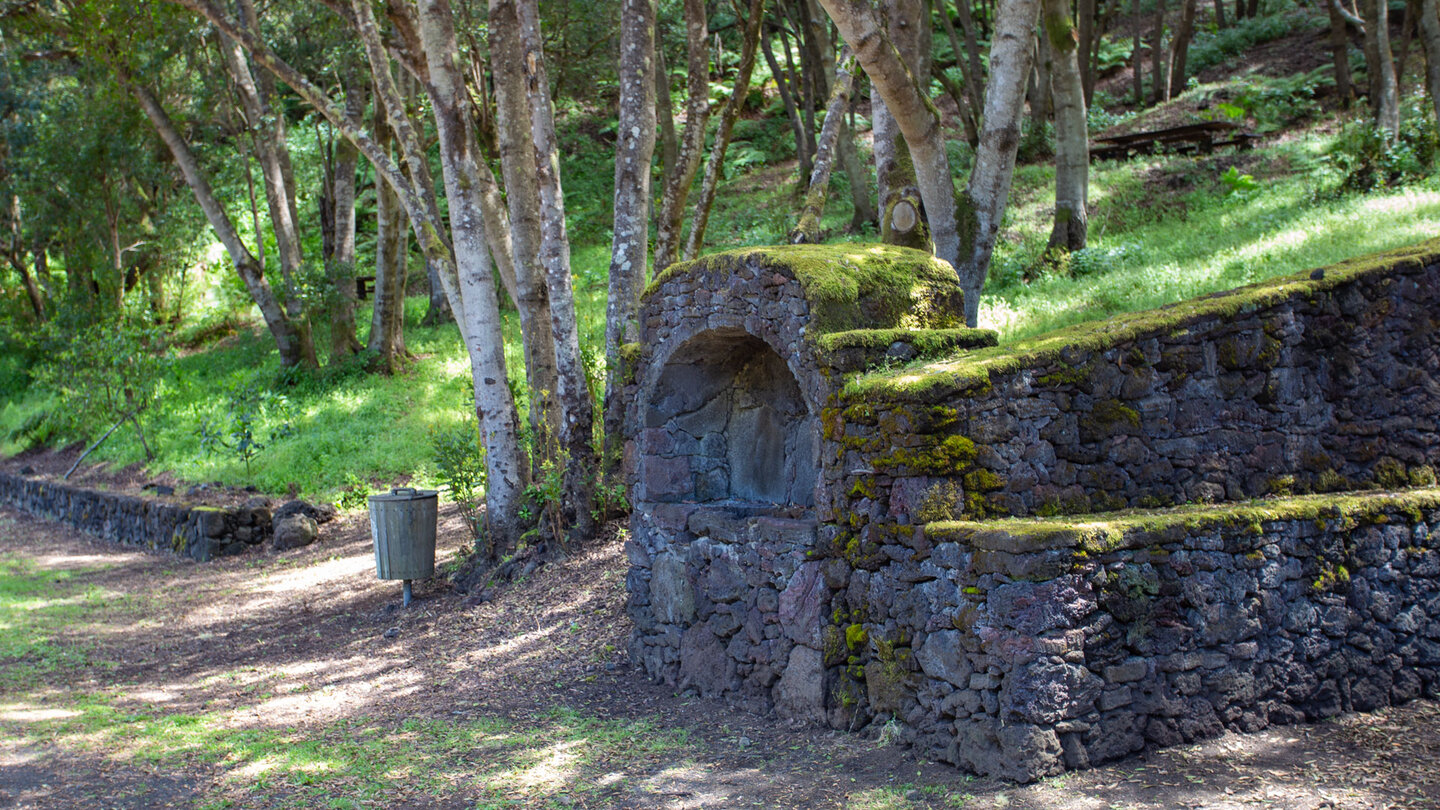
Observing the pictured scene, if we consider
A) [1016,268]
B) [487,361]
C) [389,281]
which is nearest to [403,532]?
[487,361]

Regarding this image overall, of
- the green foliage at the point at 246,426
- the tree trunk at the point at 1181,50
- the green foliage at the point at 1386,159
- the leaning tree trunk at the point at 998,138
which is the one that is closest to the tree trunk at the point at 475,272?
the leaning tree trunk at the point at 998,138

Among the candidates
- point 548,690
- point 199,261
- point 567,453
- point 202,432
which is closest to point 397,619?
point 567,453

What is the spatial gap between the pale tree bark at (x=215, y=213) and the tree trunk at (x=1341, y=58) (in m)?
19.5

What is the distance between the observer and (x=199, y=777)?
575 cm

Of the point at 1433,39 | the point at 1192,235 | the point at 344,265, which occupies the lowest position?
the point at 1192,235

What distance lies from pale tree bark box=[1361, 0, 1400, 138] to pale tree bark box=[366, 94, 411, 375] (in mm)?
14573

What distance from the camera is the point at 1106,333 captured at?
5.52m

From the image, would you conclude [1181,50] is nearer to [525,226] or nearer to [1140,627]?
[525,226]

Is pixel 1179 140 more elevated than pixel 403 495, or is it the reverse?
pixel 1179 140

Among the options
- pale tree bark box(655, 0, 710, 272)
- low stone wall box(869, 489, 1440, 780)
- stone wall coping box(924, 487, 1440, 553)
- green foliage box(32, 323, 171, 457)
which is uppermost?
pale tree bark box(655, 0, 710, 272)

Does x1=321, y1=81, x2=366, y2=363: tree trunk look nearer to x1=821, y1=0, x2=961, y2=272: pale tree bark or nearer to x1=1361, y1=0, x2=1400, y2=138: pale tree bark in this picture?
x1=821, y1=0, x2=961, y2=272: pale tree bark

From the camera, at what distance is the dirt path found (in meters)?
4.76

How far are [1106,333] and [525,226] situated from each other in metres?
5.89

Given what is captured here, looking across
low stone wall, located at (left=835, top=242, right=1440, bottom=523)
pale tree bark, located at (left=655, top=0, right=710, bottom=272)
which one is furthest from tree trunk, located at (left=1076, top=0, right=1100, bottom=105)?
low stone wall, located at (left=835, top=242, right=1440, bottom=523)
